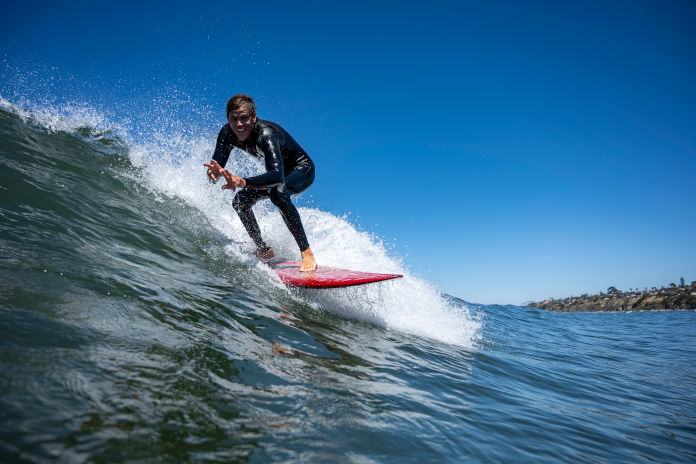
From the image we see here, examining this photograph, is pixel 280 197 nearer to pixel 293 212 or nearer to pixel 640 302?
pixel 293 212

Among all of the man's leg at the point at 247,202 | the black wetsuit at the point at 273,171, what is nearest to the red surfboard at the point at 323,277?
the black wetsuit at the point at 273,171

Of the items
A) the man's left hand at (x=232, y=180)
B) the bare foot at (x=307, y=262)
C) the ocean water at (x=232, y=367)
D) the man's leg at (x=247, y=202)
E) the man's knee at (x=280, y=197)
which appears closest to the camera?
the ocean water at (x=232, y=367)

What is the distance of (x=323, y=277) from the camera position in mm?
5176

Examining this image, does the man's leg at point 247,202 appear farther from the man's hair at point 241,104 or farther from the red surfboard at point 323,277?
the man's hair at point 241,104

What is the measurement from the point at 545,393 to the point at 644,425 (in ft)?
2.86

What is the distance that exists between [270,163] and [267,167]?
0.11 meters

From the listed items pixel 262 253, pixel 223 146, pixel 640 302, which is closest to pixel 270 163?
pixel 223 146

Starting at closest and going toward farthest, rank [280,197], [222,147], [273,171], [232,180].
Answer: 1. [232,180]
2. [273,171]
3. [280,197]
4. [222,147]

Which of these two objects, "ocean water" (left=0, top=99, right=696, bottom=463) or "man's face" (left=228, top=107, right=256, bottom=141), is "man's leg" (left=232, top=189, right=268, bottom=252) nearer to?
"ocean water" (left=0, top=99, right=696, bottom=463)

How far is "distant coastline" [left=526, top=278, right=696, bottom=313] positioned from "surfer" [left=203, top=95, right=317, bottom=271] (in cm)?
5326

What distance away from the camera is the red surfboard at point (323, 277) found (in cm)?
477

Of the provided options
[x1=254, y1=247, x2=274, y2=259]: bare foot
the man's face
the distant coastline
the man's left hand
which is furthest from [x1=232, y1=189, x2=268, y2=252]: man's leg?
the distant coastline

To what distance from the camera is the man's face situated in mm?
5059

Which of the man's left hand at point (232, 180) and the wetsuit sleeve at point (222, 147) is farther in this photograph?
the wetsuit sleeve at point (222, 147)
